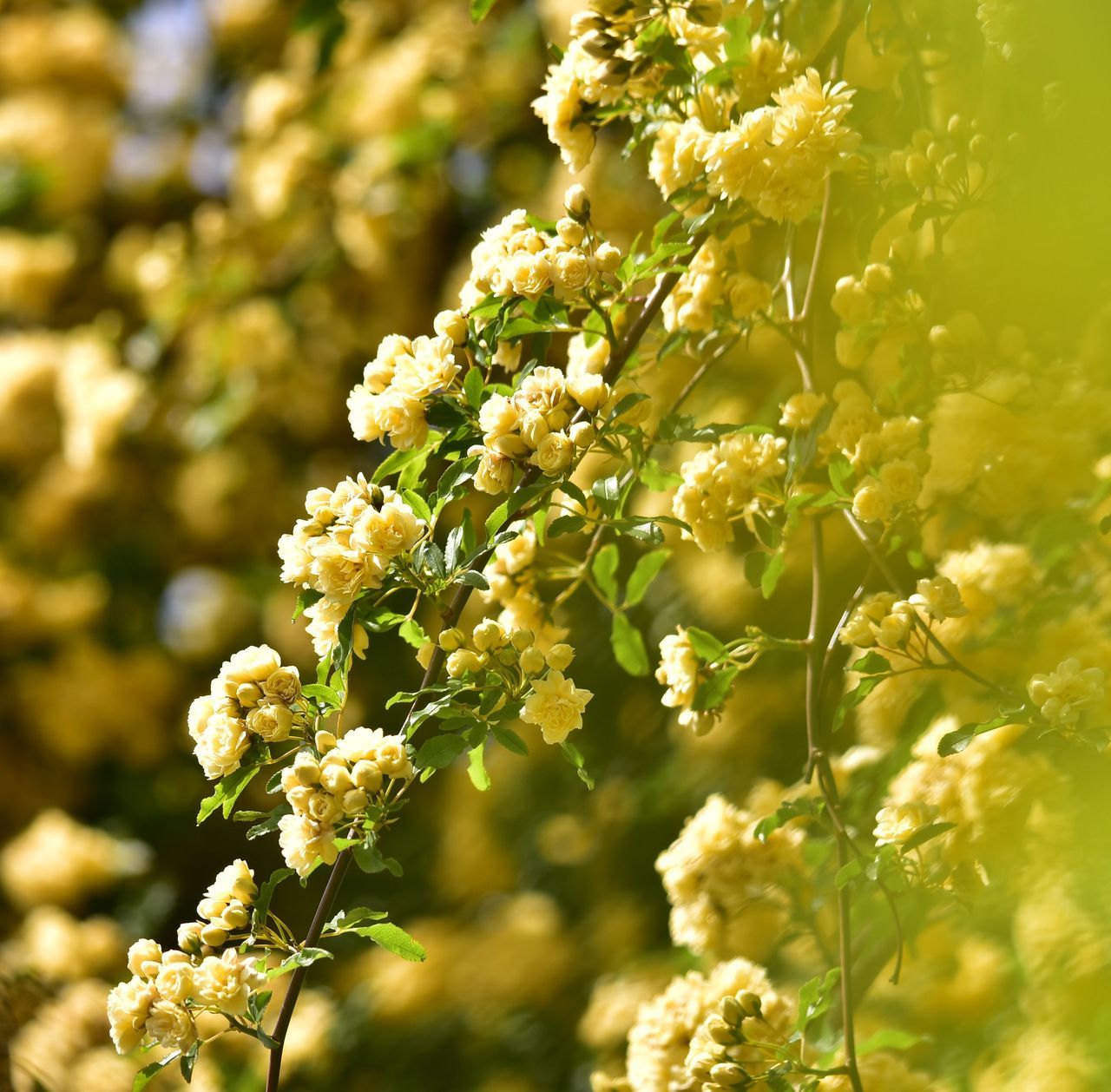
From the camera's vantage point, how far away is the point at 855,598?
2.56 ft

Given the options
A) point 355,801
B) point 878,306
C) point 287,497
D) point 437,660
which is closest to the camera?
point 355,801

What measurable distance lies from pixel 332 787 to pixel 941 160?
1.76 ft

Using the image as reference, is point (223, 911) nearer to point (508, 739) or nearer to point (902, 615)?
point (508, 739)

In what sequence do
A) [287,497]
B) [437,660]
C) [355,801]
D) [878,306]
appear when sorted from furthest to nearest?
[287,497] < [878,306] < [437,660] < [355,801]

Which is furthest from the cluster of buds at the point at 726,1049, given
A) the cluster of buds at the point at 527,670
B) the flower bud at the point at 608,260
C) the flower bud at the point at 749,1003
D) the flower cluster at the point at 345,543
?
the flower bud at the point at 608,260

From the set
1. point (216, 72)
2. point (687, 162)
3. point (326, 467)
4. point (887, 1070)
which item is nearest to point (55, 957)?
point (326, 467)

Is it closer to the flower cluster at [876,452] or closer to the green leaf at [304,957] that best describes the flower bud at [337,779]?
the green leaf at [304,957]

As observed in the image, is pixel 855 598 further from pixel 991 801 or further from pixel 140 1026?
pixel 140 1026

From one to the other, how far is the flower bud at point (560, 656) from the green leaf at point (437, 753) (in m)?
0.06

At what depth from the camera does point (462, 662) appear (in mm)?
642

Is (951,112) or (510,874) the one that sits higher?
(951,112)

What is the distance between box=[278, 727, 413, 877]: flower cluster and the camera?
0.61 m

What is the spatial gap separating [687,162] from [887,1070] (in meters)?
0.59

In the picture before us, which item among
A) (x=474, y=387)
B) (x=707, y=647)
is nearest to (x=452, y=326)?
(x=474, y=387)
